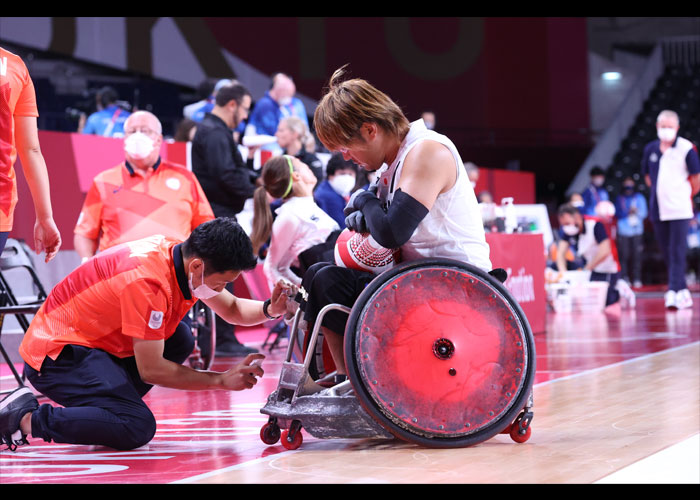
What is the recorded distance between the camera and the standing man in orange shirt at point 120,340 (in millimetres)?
2990

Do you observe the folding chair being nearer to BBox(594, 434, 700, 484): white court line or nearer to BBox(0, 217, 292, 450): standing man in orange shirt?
BBox(0, 217, 292, 450): standing man in orange shirt

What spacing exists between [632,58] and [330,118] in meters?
22.0

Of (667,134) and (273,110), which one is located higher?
(273,110)

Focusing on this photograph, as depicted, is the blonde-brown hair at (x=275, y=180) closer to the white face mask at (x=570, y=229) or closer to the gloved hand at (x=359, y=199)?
the gloved hand at (x=359, y=199)

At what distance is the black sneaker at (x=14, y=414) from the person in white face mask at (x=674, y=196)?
754cm

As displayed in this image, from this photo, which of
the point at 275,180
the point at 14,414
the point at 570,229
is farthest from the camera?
the point at 570,229

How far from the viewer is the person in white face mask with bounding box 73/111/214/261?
17.3ft

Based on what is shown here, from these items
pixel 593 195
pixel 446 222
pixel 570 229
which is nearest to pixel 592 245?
pixel 570 229

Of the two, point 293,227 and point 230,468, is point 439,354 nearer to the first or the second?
point 230,468

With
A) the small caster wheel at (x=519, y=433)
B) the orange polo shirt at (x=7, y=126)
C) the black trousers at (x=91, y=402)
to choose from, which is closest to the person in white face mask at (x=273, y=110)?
the orange polo shirt at (x=7, y=126)

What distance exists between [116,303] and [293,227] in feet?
6.83

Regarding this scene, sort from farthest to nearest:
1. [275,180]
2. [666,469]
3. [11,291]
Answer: [275,180] → [11,291] → [666,469]

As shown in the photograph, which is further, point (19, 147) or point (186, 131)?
point (186, 131)

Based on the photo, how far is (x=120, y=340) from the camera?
3.16 metres
